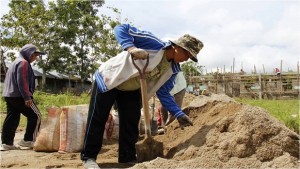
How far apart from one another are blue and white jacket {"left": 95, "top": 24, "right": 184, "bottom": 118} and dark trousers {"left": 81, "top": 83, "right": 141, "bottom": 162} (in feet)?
0.43

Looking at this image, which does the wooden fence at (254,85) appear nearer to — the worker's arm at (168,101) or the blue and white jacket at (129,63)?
the worker's arm at (168,101)

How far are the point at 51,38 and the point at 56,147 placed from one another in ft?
63.8

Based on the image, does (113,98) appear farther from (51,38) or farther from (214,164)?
(51,38)

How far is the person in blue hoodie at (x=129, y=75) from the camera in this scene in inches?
115

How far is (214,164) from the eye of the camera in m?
2.56

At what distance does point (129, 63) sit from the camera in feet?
9.73

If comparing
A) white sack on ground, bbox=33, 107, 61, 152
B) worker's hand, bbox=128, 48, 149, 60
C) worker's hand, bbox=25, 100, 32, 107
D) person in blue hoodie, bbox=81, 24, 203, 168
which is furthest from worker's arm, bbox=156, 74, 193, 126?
worker's hand, bbox=25, 100, 32, 107

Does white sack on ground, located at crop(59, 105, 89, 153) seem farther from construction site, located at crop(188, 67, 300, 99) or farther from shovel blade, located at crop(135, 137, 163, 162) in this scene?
construction site, located at crop(188, 67, 300, 99)

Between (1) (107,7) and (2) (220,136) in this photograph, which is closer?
(2) (220,136)

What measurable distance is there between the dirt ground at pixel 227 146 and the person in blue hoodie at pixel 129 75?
28 centimetres

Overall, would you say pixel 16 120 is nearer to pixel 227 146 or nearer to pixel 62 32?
pixel 227 146

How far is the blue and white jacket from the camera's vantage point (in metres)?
2.92

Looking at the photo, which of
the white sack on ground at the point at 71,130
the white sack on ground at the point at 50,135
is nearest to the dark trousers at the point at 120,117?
the white sack on ground at the point at 71,130

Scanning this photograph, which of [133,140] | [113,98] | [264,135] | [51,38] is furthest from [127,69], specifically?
[51,38]
